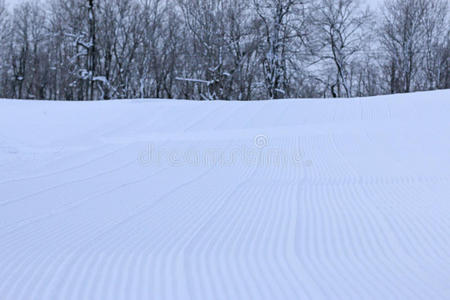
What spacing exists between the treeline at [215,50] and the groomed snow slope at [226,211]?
1431 cm

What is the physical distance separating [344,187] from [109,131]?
5.65m

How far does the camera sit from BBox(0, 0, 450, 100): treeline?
22.6 m

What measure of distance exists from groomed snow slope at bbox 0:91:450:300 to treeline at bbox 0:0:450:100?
14.3m

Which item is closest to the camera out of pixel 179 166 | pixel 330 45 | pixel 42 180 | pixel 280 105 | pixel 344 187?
pixel 344 187

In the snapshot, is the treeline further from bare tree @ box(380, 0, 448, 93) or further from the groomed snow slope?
the groomed snow slope

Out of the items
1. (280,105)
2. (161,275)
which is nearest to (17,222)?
(161,275)

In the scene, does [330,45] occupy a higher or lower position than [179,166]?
higher

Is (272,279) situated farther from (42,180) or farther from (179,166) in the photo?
(179,166)

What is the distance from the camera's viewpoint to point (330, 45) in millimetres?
24875

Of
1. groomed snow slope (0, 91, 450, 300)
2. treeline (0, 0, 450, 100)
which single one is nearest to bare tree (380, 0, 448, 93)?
treeline (0, 0, 450, 100)

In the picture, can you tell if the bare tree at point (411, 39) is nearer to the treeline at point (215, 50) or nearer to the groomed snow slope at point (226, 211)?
the treeline at point (215, 50)

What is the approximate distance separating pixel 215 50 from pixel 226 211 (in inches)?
839

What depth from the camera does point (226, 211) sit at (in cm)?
373

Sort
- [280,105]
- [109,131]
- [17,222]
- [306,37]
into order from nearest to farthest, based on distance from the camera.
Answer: [17,222] < [109,131] < [280,105] < [306,37]
